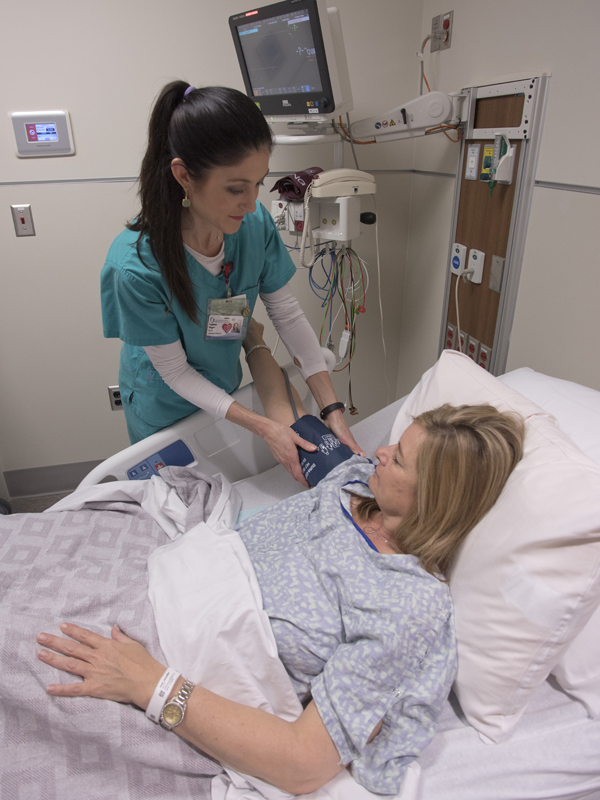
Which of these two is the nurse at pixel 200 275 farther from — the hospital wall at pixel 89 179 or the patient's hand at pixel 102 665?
the hospital wall at pixel 89 179

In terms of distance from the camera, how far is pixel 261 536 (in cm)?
131

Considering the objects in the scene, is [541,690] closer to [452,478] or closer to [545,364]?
[452,478]

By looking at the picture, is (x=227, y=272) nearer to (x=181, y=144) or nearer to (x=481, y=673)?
(x=181, y=144)

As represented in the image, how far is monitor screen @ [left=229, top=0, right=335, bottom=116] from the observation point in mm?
1817

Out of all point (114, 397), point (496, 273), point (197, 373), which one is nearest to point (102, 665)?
point (197, 373)

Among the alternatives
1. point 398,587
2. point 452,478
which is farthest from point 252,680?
point 452,478

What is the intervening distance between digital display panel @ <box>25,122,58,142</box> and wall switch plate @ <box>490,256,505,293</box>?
1790 millimetres

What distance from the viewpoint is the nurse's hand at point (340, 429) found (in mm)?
1563

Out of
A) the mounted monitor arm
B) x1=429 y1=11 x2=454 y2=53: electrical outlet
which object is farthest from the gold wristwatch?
x1=429 y1=11 x2=454 y2=53: electrical outlet

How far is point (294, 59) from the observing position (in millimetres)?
1931

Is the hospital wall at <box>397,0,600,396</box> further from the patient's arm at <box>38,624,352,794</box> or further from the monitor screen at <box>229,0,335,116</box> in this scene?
the patient's arm at <box>38,624,352,794</box>

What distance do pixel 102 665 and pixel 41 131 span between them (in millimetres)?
2109

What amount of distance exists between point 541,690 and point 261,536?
2.14ft

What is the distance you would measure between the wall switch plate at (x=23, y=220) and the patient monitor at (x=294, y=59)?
106 cm
